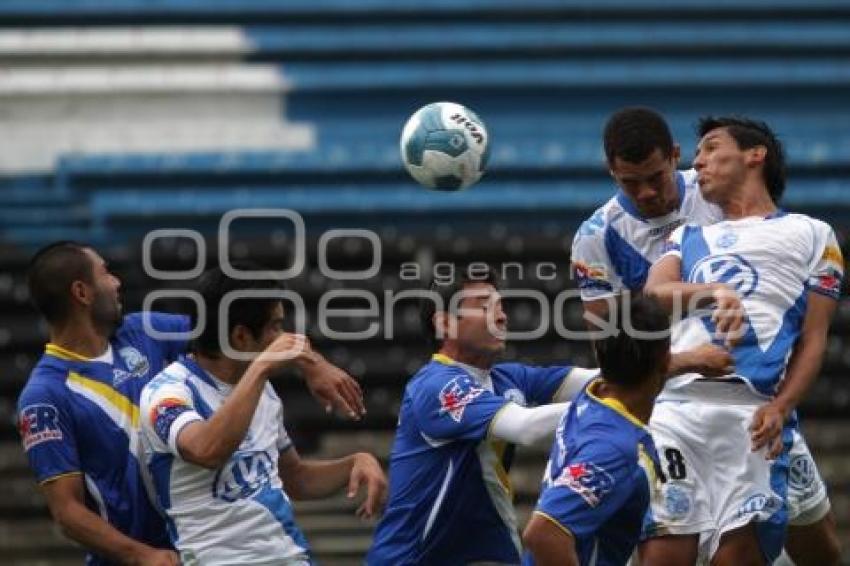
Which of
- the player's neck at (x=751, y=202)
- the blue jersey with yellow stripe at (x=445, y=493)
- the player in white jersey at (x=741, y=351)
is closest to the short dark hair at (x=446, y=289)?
the blue jersey with yellow stripe at (x=445, y=493)

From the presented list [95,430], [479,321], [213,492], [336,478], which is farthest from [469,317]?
[95,430]

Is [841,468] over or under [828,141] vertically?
under

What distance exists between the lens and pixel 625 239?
288 inches

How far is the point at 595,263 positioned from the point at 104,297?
1.98 meters

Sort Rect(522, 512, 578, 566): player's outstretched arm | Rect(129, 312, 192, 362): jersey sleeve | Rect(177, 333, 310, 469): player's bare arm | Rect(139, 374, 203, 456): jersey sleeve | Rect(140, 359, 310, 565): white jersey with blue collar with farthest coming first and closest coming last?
Rect(129, 312, 192, 362): jersey sleeve < Rect(140, 359, 310, 565): white jersey with blue collar < Rect(139, 374, 203, 456): jersey sleeve < Rect(177, 333, 310, 469): player's bare arm < Rect(522, 512, 578, 566): player's outstretched arm

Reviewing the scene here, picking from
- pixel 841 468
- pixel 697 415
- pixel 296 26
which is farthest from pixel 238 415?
pixel 296 26

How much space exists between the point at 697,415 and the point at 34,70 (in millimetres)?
9225

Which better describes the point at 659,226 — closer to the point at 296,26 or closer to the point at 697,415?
the point at 697,415

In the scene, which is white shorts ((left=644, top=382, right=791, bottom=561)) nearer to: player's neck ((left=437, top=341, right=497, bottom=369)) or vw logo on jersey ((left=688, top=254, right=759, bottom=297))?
vw logo on jersey ((left=688, top=254, right=759, bottom=297))

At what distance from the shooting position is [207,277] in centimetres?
620

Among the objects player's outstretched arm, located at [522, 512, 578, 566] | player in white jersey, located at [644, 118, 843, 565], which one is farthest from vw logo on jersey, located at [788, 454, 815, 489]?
player's outstretched arm, located at [522, 512, 578, 566]

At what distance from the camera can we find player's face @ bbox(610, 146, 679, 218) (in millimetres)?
6973

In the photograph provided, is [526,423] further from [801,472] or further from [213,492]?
[801,472]

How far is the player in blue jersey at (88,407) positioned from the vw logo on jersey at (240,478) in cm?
54
